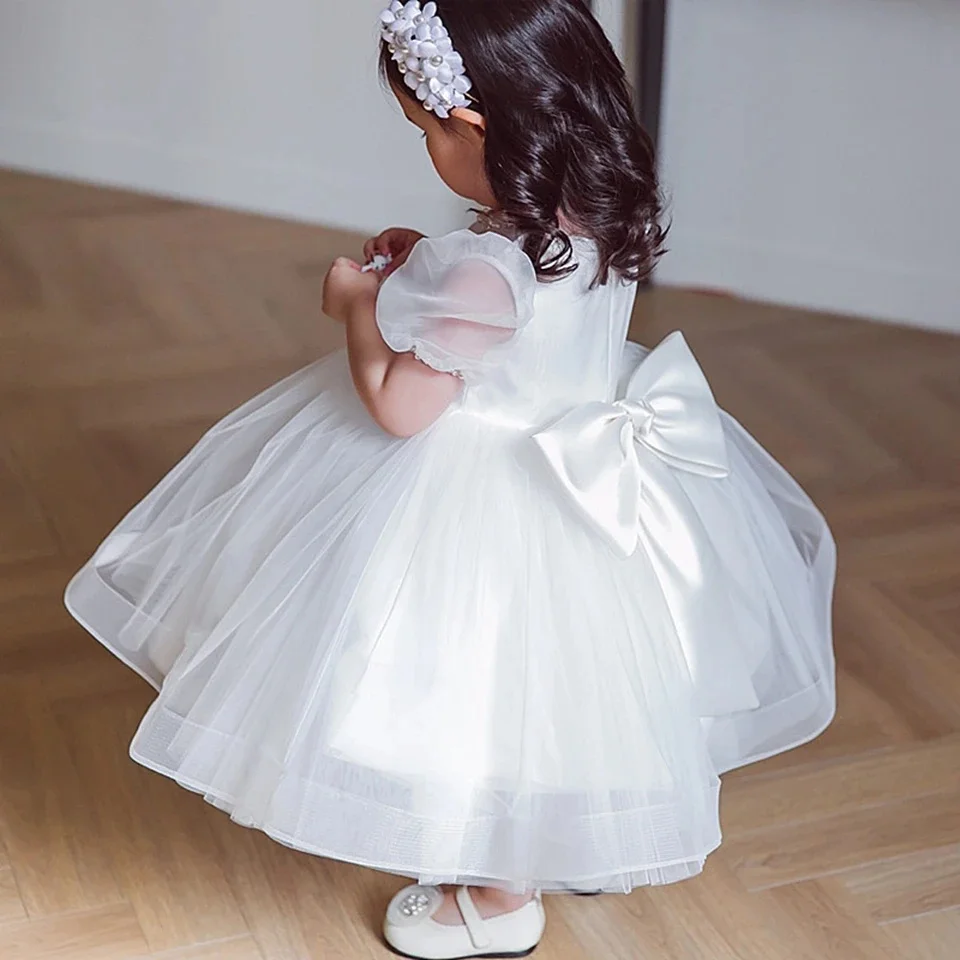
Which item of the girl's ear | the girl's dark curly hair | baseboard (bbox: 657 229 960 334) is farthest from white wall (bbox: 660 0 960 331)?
the girl's ear

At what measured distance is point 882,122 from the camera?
2.67 meters

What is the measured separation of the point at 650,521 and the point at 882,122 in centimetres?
143

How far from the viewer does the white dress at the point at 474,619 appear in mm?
1363

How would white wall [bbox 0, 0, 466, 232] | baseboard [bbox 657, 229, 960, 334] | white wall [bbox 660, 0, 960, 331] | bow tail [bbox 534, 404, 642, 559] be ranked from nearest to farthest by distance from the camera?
1. bow tail [bbox 534, 404, 642, 559]
2. white wall [bbox 660, 0, 960, 331]
3. baseboard [bbox 657, 229, 960, 334]
4. white wall [bbox 0, 0, 466, 232]

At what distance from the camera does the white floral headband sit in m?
1.32

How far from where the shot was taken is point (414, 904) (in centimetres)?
155

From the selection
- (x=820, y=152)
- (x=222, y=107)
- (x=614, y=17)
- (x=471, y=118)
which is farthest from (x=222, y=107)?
(x=471, y=118)

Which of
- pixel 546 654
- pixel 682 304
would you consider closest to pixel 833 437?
pixel 682 304

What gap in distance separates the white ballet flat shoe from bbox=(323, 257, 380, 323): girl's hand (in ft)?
1.81

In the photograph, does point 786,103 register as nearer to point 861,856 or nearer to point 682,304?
point 682,304

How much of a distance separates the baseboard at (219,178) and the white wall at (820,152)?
1.57 feet

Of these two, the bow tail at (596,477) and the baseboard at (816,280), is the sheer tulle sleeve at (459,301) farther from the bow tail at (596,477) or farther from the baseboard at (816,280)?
the baseboard at (816,280)

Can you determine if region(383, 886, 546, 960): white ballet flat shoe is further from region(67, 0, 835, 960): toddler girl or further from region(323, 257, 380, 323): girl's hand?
region(323, 257, 380, 323): girl's hand

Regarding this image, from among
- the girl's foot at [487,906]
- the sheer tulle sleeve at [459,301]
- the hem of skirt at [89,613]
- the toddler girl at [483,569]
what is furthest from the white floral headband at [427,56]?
the girl's foot at [487,906]
